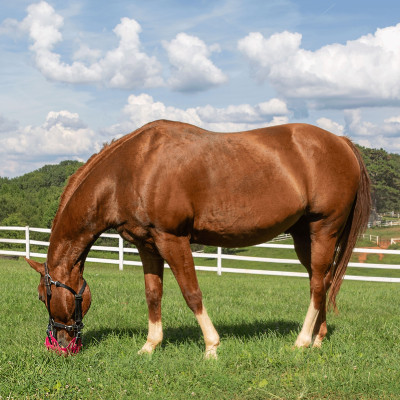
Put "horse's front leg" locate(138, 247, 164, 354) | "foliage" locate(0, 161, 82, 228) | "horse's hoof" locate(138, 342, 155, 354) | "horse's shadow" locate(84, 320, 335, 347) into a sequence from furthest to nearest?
"foliage" locate(0, 161, 82, 228)
"horse's shadow" locate(84, 320, 335, 347)
"horse's front leg" locate(138, 247, 164, 354)
"horse's hoof" locate(138, 342, 155, 354)

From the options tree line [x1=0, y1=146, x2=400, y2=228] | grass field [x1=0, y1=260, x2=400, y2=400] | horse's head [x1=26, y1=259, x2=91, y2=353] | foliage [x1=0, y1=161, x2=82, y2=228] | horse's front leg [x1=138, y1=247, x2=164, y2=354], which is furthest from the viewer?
tree line [x1=0, y1=146, x2=400, y2=228]

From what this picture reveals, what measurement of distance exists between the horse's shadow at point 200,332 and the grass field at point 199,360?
0.5 inches

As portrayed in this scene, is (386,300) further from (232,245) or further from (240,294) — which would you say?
(232,245)

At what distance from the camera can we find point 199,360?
13.9ft

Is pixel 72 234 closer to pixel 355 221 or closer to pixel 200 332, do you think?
pixel 200 332

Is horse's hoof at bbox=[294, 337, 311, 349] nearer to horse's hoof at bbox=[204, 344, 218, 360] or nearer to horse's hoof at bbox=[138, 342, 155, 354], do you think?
horse's hoof at bbox=[204, 344, 218, 360]

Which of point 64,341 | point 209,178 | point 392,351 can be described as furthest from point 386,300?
point 64,341

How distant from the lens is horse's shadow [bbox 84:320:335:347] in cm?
520

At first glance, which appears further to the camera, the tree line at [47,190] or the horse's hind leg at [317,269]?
the tree line at [47,190]

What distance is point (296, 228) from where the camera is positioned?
5.28 m

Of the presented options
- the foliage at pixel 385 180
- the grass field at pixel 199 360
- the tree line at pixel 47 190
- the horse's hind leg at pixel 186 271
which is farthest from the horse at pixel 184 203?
the foliage at pixel 385 180

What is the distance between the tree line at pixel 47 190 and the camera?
1896 inches

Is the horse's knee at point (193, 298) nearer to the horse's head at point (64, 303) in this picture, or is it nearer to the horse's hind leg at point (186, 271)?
the horse's hind leg at point (186, 271)

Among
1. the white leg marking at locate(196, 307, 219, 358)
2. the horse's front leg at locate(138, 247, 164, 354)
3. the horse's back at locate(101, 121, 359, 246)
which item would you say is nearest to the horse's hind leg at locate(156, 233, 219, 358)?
the white leg marking at locate(196, 307, 219, 358)
